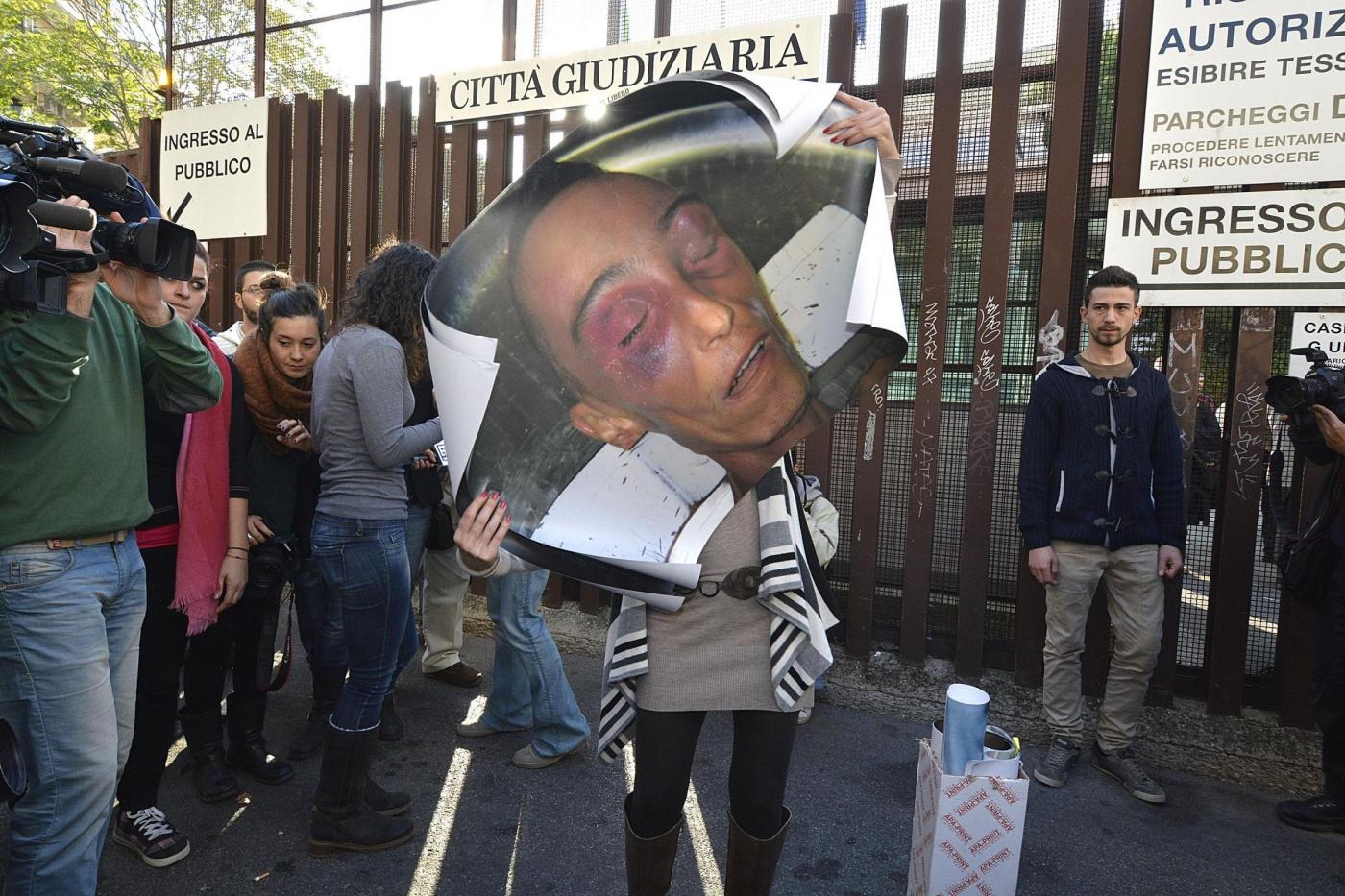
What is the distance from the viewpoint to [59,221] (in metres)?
1.61

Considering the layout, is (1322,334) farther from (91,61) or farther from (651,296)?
(91,61)

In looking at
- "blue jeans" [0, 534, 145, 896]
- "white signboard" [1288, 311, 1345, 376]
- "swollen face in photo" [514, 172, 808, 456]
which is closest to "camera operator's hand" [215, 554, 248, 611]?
"blue jeans" [0, 534, 145, 896]

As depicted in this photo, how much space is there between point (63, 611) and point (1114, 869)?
310cm

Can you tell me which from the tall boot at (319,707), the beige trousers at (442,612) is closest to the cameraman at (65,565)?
the tall boot at (319,707)

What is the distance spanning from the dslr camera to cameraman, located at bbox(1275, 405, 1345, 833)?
3 cm

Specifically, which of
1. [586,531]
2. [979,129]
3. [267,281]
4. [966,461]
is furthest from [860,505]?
[267,281]

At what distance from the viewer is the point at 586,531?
1.63 meters

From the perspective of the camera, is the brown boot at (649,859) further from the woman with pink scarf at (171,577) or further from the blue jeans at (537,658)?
the woman with pink scarf at (171,577)

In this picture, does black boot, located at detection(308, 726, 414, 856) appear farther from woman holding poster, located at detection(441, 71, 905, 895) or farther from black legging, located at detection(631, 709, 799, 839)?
woman holding poster, located at detection(441, 71, 905, 895)

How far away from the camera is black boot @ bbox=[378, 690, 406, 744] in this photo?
354 centimetres

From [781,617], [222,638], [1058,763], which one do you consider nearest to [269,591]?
[222,638]

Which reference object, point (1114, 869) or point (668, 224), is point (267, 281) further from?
point (1114, 869)

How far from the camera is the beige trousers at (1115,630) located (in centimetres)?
329

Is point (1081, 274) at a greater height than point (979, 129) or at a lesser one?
lesser
